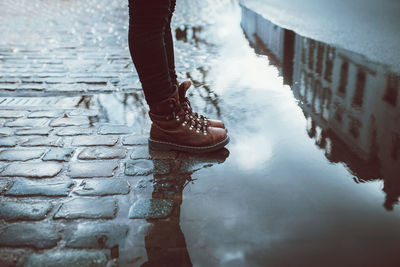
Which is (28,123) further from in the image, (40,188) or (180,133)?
(180,133)

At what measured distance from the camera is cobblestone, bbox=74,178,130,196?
2.04 meters

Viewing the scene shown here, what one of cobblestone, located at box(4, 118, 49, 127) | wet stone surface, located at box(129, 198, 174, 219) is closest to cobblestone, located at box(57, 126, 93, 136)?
cobblestone, located at box(4, 118, 49, 127)

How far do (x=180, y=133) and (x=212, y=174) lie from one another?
41 cm

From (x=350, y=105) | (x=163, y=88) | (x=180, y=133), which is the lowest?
(x=350, y=105)

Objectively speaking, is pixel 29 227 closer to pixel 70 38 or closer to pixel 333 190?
pixel 333 190

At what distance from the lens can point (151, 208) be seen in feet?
6.17

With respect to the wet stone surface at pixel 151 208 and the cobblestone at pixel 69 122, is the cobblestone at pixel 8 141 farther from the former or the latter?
the wet stone surface at pixel 151 208

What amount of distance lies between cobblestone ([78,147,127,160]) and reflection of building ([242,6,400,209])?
4.54ft

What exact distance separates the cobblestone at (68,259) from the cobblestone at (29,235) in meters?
0.07

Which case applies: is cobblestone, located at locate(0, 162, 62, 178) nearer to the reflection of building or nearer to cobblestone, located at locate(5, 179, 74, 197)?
cobblestone, located at locate(5, 179, 74, 197)

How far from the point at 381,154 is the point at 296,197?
84cm

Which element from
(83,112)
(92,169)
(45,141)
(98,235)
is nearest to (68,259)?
(98,235)

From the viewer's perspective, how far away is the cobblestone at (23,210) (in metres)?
1.82

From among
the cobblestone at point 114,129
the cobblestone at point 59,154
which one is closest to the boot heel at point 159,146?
the cobblestone at point 114,129
